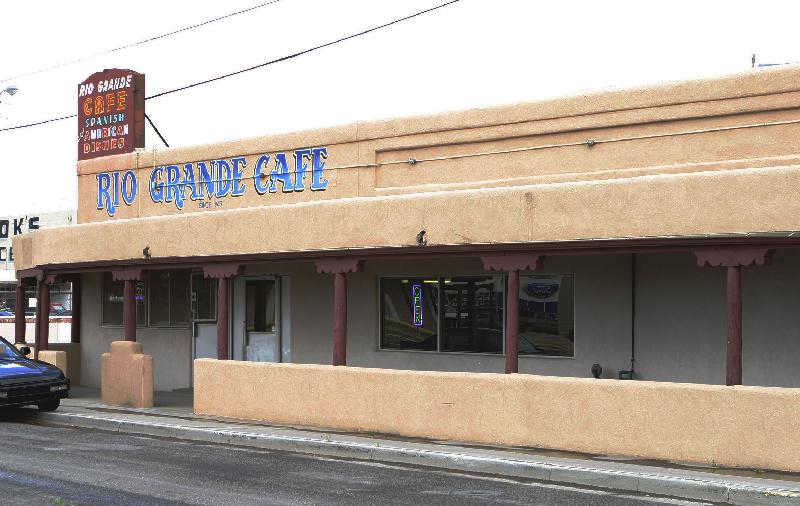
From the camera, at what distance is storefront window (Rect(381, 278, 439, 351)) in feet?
48.4

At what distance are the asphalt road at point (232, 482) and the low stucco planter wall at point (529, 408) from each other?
5.60ft

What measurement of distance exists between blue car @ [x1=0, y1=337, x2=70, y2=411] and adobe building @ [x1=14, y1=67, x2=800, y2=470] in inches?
63.9

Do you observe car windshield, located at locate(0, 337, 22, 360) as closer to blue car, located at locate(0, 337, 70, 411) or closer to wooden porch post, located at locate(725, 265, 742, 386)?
blue car, located at locate(0, 337, 70, 411)

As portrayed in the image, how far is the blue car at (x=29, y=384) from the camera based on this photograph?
1455 cm

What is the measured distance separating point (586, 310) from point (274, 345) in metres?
6.51

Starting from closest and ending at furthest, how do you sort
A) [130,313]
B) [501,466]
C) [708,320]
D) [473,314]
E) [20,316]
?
[501,466] → [708,320] → [473,314] → [130,313] → [20,316]

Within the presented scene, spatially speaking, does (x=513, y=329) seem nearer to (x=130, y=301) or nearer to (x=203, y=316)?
(x=130, y=301)

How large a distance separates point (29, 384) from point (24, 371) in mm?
388

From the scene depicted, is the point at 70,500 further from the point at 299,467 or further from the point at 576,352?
the point at 576,352

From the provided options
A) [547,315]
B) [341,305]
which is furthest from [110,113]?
[547,315]

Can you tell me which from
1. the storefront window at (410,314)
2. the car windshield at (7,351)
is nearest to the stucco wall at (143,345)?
the car windshield at (7,351)

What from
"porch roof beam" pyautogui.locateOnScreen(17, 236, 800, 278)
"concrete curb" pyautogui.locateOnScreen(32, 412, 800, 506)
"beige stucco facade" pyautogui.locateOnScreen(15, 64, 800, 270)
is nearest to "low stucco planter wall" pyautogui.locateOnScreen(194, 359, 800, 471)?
"concrete curb" pyautogui.locateOnScreen(32, 412, 800, 506)

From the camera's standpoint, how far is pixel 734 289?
Result: 10.2 m

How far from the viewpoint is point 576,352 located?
13.1 m
